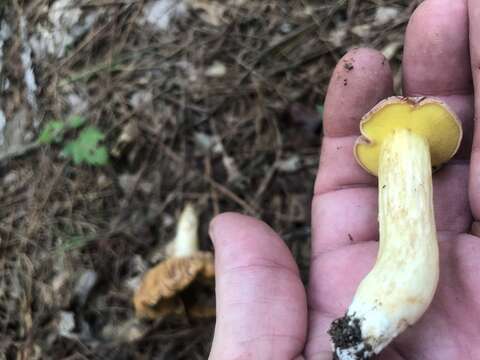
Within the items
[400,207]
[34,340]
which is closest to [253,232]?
[400,207]

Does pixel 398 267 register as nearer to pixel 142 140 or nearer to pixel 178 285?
pixel 178 285

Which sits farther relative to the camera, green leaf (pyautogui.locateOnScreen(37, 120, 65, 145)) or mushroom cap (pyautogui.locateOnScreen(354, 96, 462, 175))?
green leaf (pyautogui.locateOnScreen(37, 120, 65, 145))

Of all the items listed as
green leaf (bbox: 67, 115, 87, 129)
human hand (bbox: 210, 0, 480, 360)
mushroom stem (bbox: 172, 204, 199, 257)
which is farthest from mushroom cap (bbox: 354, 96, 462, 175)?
green leaf (bbox: 67, 115, 87, 129)

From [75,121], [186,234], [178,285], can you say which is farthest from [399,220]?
[75,121]

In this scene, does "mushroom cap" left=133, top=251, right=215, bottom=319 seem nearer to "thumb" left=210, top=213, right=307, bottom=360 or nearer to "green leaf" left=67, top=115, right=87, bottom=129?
"thumb" left=210, top=213, right=307, bottom=360

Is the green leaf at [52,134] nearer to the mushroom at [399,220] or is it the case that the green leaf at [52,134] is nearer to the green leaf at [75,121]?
the green leaf at [75,121]

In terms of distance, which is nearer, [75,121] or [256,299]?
[256,299]

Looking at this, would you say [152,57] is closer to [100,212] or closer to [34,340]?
[100,212]
